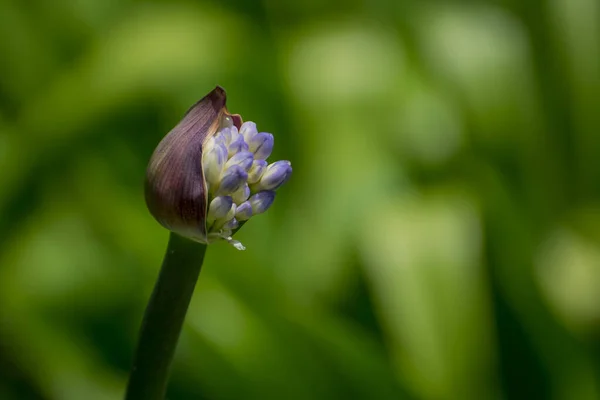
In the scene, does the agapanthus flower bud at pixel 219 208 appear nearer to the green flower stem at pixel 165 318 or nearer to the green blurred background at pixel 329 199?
the green flower stem at pixel 165 318

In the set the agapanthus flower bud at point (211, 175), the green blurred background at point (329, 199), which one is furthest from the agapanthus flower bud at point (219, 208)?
the green blurred background at point (329, 199)

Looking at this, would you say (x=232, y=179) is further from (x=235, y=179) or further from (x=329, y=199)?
(x=329, y=199)

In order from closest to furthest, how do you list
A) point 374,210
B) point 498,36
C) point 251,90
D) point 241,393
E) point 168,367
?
point 168,367, point 241,393, point 374,210, point 251,90, point 498,36

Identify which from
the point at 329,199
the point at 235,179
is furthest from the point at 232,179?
the point at 329,199

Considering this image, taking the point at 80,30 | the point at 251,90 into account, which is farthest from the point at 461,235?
the point at 80,30

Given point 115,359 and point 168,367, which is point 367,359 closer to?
point 115,359

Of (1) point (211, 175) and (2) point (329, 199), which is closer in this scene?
(1) point (211, 175)
